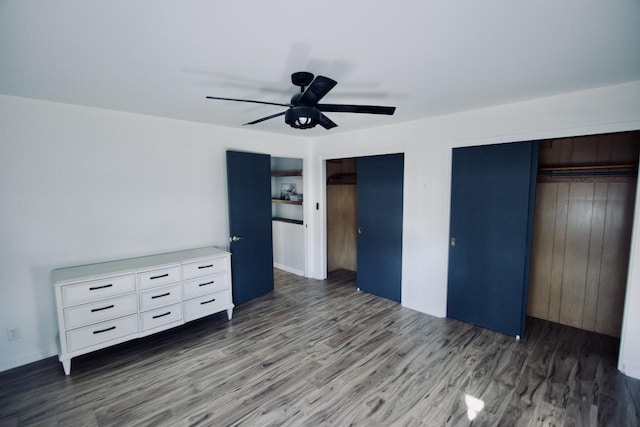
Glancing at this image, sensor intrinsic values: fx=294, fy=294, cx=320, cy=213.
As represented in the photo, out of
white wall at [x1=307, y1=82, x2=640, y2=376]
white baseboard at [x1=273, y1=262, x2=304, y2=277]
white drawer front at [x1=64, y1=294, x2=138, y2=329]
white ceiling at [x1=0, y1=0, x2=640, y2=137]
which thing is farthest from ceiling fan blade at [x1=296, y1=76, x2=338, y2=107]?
white baseboard at [x1=273, y1=262, x2=304, y2=277]

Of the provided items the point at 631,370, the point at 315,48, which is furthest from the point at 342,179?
the point at 631,370

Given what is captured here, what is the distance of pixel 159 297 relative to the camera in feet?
9.86

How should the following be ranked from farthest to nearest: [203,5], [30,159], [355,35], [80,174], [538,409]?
1. [80,174]
2. [30,159]
3. [538,409]
4. [355,35]
5. [203,5]

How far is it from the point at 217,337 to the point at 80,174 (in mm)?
2149

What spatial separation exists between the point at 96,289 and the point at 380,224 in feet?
10.8

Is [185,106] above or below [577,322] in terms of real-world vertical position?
above

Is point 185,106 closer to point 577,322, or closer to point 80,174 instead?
point 80,174

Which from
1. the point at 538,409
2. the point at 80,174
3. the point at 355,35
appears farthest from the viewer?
the point at 80,174

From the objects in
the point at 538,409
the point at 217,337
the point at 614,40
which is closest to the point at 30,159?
the point at 217,337

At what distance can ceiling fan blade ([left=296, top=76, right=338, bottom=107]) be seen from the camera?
1669 mm

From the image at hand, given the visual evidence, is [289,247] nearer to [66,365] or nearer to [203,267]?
[203,267]

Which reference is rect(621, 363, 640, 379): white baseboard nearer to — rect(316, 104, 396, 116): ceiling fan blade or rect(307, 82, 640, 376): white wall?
rect(307, 82, 640, 376): white wall

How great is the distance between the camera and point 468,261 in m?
3.37

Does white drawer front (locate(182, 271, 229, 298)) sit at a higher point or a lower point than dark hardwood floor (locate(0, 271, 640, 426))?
higher
